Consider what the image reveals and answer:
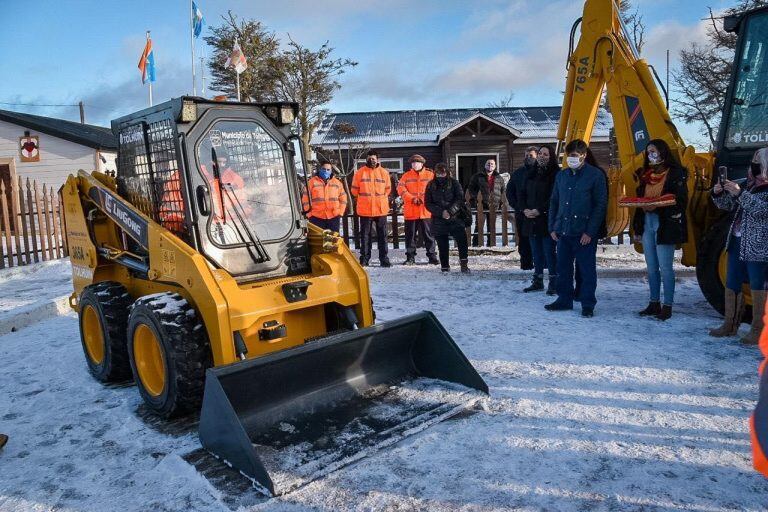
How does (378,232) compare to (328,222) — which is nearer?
(378,232)

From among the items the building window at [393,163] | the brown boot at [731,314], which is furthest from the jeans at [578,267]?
the building window at [393,163]

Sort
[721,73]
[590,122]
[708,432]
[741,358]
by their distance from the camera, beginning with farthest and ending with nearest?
[721,73] → [590,122] → [741,358] → [708,432]

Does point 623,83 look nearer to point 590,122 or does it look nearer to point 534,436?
point 590,122

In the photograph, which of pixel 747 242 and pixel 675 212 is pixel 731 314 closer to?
pixel 747 242

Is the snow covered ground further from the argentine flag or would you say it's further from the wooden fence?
the argentine flag

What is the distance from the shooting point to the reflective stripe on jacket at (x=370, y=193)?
10.0 meters

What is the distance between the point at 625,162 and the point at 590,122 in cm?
79

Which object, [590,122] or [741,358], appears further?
[590,122]

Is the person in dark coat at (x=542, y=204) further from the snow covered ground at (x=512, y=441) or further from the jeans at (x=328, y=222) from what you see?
the jeans at (x=328, y=222)

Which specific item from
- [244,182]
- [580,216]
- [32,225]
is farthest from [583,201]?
[32,225]

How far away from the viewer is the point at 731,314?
5164 mm

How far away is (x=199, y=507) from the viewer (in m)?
2.79

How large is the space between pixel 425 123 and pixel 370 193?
1491 cm

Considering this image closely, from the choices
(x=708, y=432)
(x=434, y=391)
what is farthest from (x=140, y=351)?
(x=708, y=432)
